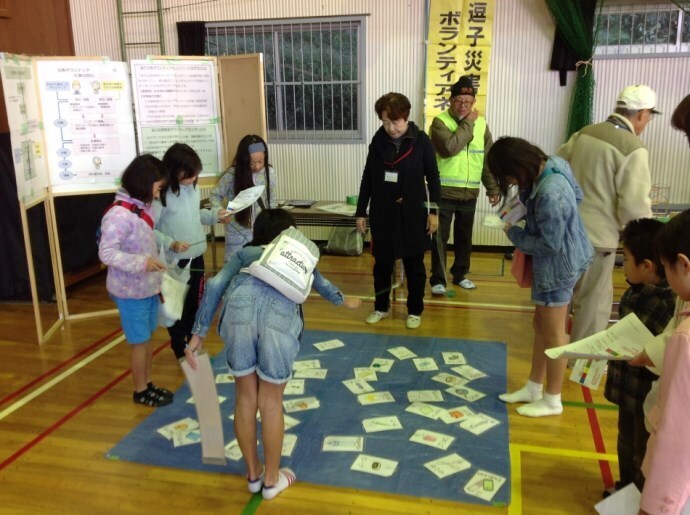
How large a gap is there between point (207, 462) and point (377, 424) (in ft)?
2.61

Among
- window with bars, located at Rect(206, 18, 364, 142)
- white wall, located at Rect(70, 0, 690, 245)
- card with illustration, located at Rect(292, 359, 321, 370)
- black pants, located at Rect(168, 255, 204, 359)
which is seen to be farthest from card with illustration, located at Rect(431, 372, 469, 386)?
window with bars, located at Rect(206, 18, 364, 142)

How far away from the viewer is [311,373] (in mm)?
3389

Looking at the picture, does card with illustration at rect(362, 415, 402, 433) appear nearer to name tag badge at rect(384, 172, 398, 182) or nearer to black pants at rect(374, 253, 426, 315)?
black pants at rect(374, 253, 426, 315)

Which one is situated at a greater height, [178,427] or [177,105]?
[177,105]

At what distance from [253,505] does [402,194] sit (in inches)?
84.5

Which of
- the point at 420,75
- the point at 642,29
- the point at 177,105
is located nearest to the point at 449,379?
the point at 177,105

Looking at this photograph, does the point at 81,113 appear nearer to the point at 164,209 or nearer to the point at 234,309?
the point at 164,209

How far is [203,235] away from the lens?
3.34 meters

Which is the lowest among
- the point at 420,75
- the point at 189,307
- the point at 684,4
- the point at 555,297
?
the point at 189,307

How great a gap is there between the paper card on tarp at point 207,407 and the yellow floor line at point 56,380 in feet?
4.03

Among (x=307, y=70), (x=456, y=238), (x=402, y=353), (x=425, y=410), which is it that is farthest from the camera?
(x=307, y=70)

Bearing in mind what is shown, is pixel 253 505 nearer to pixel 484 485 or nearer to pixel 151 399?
pixel 484 485

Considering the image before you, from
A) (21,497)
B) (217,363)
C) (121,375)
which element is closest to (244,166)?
(217,363)

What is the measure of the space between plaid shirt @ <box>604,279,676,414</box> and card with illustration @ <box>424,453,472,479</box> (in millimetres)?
707
